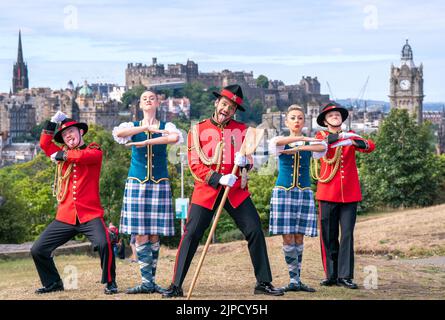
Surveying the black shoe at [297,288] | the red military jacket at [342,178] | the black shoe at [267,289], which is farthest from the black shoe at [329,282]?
the black shoe at [267,289]

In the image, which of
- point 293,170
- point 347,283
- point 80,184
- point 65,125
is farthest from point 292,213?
point 65,125

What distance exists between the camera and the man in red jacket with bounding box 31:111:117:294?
41.5ft

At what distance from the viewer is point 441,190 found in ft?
169

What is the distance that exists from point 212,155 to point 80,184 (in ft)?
5.17

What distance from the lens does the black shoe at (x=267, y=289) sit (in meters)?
12.4

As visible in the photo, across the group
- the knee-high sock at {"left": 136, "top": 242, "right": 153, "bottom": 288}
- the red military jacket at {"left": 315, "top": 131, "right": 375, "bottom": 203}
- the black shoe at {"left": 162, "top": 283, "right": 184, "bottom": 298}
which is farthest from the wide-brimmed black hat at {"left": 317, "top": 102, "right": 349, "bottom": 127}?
the black shoe at {"left": 162, "top": 283, "right": 184, "bottom": 298}

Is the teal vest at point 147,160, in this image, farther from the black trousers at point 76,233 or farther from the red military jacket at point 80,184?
the black trousers at point 76,233

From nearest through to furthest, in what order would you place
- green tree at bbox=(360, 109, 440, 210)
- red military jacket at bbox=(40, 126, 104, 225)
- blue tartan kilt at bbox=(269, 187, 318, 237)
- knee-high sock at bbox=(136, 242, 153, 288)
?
1. knee-high sock at bbox=(136, 242, 153, 288)
2. red military jacket at bbox=(40, 126, 104, 225)
3. blue tartan kilt at bbox=(269, 187, 318, 237)
4. green tree at bbox=(360, 109, 440, 210)

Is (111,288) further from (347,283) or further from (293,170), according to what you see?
(347,283)

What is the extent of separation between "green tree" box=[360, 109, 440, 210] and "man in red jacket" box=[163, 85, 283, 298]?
1352 inches

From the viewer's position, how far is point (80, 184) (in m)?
12.8

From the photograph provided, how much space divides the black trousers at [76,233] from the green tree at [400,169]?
34.4 meters

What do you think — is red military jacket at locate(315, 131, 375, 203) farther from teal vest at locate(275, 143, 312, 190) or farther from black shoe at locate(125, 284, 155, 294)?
black shoe at locate(125, 284, 155, 294)

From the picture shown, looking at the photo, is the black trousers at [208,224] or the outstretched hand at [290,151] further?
the outstretched hand at [290,151]
